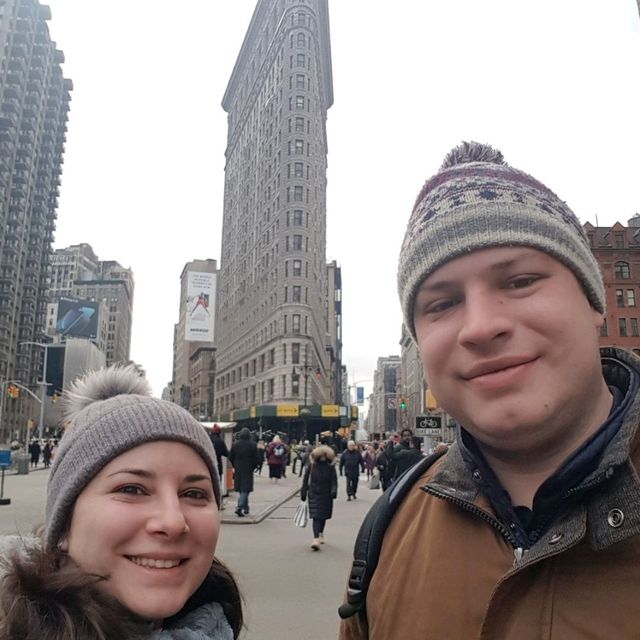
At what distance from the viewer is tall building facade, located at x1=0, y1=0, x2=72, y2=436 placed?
84375 millimetres

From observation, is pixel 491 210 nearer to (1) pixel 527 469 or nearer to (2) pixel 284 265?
(1) pixel 527 469

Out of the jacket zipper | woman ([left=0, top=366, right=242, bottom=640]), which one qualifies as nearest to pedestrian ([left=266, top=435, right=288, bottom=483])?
woman ([left=0, top=366, right=242, bottom=640])

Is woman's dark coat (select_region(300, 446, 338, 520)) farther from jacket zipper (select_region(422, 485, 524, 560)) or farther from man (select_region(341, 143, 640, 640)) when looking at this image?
jacket zipper (select_region(422, 485, 524, 560))

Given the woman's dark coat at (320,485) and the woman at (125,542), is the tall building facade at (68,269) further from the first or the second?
the woman at (125,542)

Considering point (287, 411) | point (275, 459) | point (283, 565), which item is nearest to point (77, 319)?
point (287, 411)

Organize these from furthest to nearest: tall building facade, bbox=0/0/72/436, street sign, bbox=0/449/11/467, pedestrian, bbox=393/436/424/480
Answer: tall building facade, bbox=0/0/72/436 < street sign, bbox=0/449/11/467 < pedestrian, bbox=393/436/424/480

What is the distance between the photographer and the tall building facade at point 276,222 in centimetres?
6378

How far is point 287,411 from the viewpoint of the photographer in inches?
2128

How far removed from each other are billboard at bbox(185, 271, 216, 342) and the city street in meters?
11.6

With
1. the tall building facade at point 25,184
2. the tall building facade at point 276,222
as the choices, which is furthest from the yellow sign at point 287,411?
the tall building facade at point 25,184

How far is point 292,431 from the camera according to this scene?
196 ft

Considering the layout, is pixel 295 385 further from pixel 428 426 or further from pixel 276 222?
pixel 428 426

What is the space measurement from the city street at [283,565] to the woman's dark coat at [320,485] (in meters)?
0.66

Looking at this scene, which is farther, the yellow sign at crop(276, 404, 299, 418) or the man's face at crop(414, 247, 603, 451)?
the yellow sign at crop(276, 404, 299, 418)
